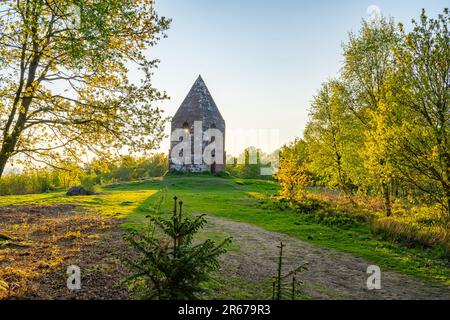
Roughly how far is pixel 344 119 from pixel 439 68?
8.88 m

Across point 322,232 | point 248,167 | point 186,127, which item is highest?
point 186,127

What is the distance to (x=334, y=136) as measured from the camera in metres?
19.7

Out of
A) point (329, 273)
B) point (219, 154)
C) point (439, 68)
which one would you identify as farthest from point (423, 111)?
point (219, 154)

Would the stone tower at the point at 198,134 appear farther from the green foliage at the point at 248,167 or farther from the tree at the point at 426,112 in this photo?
the tree at the point at 426,112

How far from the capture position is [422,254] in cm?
Result: 972

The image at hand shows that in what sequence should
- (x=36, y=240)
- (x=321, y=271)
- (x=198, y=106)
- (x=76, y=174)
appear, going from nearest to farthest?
(x=321, y=271) → (x=76, y=174) → (x=36, y=240) → (x=198, y=106)

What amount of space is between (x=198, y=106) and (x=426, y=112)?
29.8m

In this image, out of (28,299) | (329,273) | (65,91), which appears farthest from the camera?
(65,91)

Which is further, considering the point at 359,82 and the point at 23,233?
the point at 359,82

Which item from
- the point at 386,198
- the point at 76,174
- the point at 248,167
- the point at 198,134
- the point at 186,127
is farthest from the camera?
the point at 248,167

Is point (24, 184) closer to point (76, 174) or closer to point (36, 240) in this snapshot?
point (36, 240)

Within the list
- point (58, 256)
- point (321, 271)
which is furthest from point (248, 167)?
point (58, 256)

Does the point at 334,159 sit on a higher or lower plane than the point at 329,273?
higher
